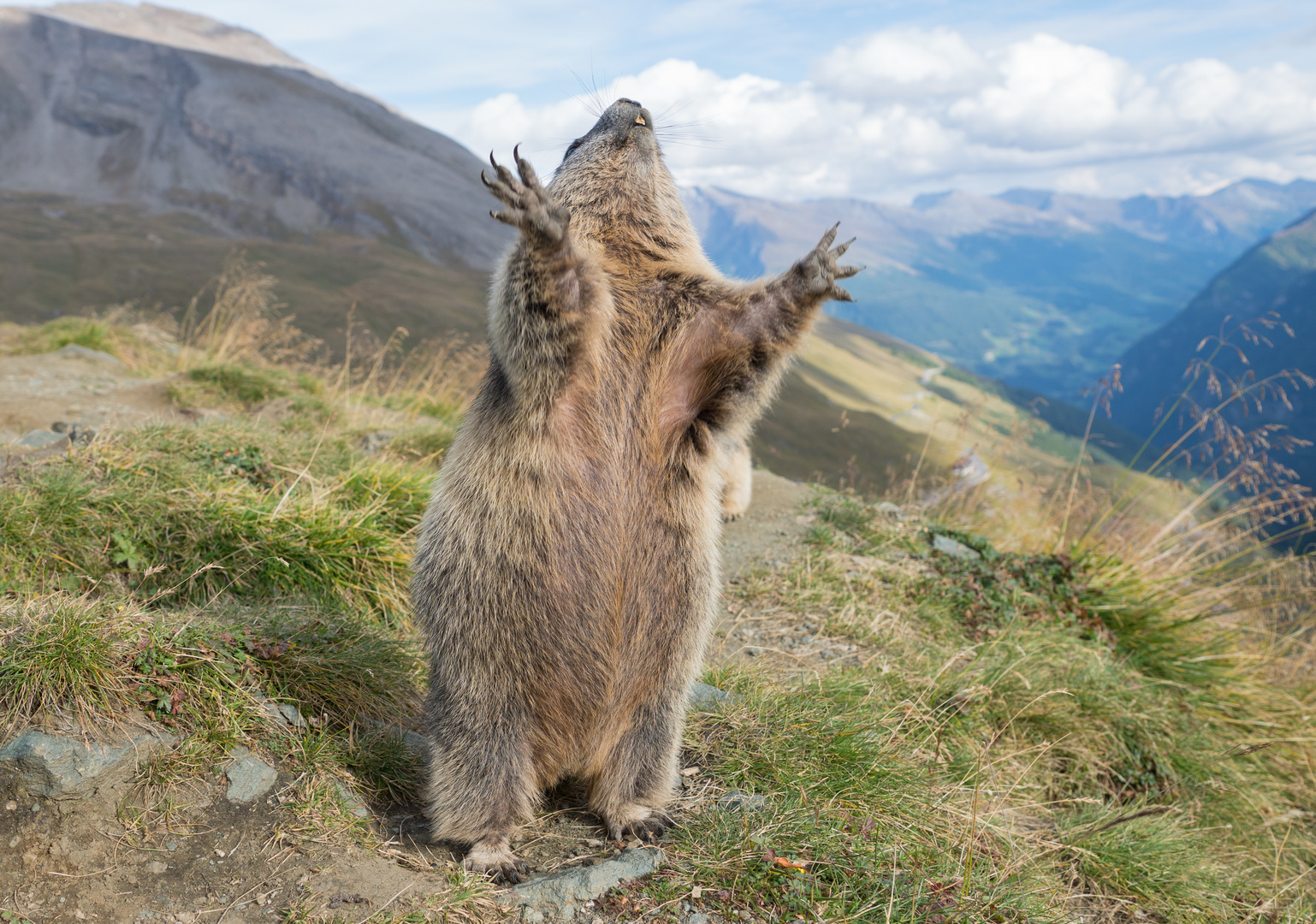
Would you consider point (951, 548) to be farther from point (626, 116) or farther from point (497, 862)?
point (497, 862)

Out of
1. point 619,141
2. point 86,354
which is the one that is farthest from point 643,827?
point 86,354

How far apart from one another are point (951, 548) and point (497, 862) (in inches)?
217

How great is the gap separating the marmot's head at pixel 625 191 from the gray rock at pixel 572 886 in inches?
111

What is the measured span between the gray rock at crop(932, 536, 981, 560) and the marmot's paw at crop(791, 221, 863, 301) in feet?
15.1

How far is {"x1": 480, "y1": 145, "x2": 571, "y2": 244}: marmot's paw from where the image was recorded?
2906 millimetres

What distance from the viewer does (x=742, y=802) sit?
3.61m

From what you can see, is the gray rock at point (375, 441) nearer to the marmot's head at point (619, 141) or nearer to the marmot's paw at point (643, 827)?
the marmot's head at point (619, 141)

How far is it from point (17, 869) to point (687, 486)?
2.96m

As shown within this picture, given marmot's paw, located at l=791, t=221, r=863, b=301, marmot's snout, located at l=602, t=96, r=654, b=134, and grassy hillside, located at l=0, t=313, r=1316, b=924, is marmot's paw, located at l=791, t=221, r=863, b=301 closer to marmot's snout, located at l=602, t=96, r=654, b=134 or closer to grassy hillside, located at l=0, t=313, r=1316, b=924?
grassy hillside, located at l=0, t=313, r=1316, b=924

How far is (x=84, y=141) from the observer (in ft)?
480

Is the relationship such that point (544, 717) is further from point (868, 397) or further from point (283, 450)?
point (868, 397)

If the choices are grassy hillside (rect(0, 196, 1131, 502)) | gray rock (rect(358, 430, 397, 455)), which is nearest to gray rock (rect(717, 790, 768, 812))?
gray rock (rect(358, 430, 397, 455))

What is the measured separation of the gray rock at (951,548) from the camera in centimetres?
729

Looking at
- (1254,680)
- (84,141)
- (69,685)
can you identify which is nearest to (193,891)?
(69,685)
